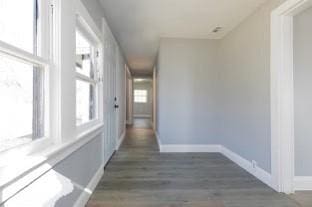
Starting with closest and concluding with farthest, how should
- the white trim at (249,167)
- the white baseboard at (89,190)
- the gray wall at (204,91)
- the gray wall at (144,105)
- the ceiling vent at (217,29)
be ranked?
the white baseboard at (89,190)
the white trim at (249,167)
the gray wall at (204,91)
the ceiling vent at (217,29)
the gray wall at (144,105)

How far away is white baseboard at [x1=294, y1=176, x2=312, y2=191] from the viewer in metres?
2.68

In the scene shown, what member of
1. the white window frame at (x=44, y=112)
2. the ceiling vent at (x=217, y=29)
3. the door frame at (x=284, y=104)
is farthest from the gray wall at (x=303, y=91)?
the white window frame at (x=44, y=112)

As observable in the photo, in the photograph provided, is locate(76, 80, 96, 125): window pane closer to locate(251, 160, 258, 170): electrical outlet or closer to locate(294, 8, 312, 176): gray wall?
locate(251, 160, 258, 170): electrical outlet

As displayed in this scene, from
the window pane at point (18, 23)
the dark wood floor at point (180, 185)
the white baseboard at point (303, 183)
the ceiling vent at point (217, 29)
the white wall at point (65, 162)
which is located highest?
the ceiling vent at point (217, 29)

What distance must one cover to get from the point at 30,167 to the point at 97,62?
85.3 inches

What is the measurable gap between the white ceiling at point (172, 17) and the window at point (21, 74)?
1868 mm

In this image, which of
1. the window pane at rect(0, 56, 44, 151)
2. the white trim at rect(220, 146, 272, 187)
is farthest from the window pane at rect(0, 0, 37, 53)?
the white trim at rect(220, 146, 272, 187)

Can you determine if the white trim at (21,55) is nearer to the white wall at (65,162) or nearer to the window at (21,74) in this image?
the window at (21,74)

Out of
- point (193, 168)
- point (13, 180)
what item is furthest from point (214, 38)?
point (13, 180)

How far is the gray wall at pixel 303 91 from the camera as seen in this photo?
8.89 feet

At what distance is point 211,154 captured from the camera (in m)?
4.49

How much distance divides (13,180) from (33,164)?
0.63 feet

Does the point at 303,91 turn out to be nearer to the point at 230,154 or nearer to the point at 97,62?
the point at 230,154

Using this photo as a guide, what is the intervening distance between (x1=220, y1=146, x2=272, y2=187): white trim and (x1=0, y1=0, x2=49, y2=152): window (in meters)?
2.65
